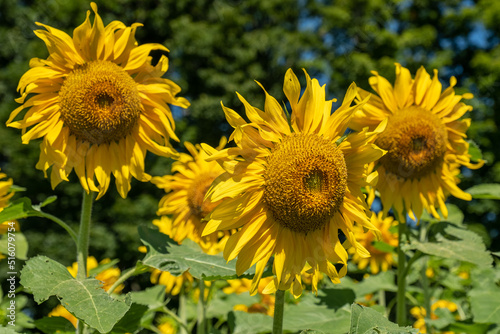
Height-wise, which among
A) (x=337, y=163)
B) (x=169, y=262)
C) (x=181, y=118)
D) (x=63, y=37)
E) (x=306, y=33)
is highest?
(x=306, y=33)

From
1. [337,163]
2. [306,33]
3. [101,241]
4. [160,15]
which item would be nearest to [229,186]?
[337,163]

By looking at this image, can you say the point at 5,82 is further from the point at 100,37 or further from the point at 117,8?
the point at 100,37

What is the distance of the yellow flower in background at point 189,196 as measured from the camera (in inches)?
112

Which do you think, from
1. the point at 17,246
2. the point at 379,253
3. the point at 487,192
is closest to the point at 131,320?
the point at 17,246

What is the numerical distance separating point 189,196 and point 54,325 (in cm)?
118

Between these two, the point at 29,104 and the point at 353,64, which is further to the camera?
the point at 353,64

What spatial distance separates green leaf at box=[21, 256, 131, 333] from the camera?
1.45 m

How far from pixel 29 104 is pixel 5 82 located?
51.3ft

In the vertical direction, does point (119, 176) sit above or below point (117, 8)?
below

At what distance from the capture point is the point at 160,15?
1720 centimetres

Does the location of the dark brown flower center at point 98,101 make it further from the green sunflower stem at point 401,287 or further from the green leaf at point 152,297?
the green sunflower stem at point 401,287

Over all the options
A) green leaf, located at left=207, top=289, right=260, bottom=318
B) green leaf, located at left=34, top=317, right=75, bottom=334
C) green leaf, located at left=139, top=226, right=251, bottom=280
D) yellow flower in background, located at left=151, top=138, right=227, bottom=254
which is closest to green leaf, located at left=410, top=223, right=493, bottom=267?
green leaf, located at left=139, top=226, right=251, bottom=280

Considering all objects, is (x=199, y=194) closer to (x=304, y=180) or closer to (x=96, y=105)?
(x=96, y=105)

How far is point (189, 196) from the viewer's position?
117 inches
